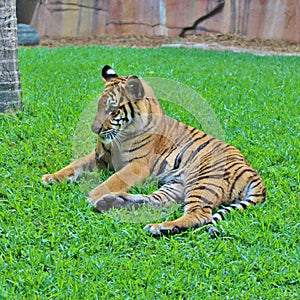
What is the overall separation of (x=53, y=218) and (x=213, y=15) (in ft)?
43.2

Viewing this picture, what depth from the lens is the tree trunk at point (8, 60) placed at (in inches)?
232

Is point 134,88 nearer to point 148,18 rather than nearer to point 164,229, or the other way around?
point 164,229

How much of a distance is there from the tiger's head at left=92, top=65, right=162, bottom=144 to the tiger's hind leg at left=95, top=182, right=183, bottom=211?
0.53 meters

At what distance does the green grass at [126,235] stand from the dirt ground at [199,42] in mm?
7798

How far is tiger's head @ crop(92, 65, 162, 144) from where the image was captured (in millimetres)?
4445

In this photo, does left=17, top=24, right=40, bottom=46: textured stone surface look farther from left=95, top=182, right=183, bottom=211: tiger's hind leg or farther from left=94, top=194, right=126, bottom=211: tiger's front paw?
left=94, top=194, right=126, bottom=211: tiger's front paw

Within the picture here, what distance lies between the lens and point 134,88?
4500 mm

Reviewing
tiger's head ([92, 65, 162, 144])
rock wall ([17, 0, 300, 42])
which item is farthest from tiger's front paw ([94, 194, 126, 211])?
rock wall ([17, 0, 300, 42])

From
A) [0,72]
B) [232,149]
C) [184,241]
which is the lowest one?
[184,241]

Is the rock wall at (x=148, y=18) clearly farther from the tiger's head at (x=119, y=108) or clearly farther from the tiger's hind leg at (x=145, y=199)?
the tiger's hind leg at (x=145, y=199)

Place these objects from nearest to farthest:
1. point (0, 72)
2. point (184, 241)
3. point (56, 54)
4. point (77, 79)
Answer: point (184, 241)
point (0, 72)
point (77, 79)
point (56, 54)

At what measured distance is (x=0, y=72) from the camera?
5.91 metres

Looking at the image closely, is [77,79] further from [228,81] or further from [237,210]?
[237,210]

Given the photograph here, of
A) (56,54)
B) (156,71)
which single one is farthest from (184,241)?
(56,54)
